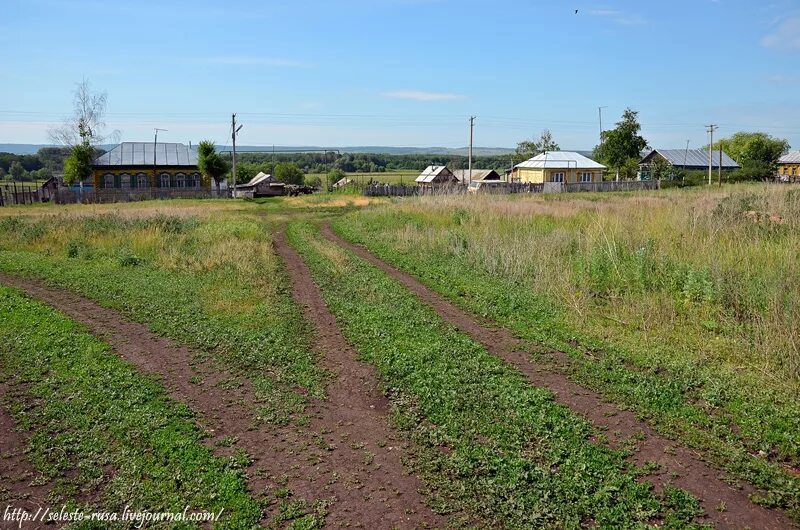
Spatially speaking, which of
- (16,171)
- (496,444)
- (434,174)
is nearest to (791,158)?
(434,174)

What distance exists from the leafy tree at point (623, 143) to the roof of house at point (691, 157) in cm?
1513

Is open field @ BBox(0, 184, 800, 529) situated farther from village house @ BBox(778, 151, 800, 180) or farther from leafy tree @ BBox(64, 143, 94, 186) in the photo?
village house @ BBox(778, 151, 800, 180)

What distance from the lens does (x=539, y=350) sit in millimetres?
7871

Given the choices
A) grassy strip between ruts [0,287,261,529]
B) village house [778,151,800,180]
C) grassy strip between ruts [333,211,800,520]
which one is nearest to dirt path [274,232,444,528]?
grassy strip between ruts [0,287,261,529]

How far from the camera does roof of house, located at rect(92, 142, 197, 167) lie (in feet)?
174

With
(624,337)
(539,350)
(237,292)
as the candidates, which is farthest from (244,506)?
(237,292)

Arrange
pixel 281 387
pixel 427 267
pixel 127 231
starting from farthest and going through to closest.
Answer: pixel 127 231
pixel 427 267
pixel 281 387

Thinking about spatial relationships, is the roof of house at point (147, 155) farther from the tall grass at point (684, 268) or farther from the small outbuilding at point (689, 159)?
the small outbuilding at point (689, 159)

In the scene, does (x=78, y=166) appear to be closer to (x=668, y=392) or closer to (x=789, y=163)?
(x=668, y=392)

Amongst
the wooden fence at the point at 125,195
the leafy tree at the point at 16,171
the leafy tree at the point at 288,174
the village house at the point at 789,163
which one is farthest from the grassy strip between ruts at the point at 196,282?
the leafy tree at the point at 16,171

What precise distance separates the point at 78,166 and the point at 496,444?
5361 cm

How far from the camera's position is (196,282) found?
12.4 metres

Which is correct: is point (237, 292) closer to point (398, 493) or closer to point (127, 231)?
point (398, 493)

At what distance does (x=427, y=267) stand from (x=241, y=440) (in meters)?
8.92
